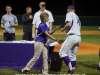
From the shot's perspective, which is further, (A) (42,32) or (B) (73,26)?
(B) (73,26)

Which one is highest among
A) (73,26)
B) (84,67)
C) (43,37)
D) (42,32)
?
(73,26)

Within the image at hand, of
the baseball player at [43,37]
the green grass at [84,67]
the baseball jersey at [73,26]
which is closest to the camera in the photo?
the baseball player at [43,37]

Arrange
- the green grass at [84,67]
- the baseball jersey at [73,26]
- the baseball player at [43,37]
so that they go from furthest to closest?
1. the green grass at [84,67]
2. the baseball jersey at [73,26]
3. the baseball player at [43,37]

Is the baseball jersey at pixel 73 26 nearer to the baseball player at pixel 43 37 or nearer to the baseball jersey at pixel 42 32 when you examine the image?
the baseball player at pixel 43 37

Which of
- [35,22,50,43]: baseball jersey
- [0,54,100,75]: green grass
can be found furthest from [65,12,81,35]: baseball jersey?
[0,54,100,75]: green grass

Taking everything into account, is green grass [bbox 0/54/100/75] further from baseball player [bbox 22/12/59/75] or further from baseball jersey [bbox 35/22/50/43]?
baseball jersey [bbox 35/22/50/43]

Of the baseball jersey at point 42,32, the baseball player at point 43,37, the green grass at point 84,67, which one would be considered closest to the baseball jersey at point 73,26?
the baseball player at point 43,37

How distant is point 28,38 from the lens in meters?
11.0

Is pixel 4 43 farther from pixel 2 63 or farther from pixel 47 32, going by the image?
pixel 47 32

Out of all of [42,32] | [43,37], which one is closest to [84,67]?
[43,37]

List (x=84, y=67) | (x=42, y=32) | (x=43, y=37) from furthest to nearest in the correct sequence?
(x=84, y=67) → (x=43, y=37) → (x=42, y=32)

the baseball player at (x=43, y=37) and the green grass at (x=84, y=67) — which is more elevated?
the baseball player at (x=43, y=37)

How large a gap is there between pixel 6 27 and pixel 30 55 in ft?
7.18

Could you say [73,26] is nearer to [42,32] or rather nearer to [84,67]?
[42,32]
